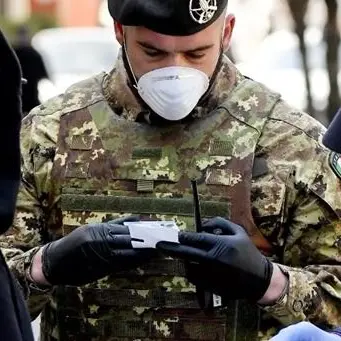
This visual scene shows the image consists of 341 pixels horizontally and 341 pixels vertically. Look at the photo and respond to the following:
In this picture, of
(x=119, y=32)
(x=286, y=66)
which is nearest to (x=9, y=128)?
(x=119, y=32)

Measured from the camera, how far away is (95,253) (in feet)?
10.9

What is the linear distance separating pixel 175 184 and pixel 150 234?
0.32 meters

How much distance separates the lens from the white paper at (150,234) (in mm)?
3285

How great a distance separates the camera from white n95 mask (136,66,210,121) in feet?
11.3

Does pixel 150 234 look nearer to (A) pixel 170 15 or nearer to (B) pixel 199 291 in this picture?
(B) pixel 199 291

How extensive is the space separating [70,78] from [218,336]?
12274mm

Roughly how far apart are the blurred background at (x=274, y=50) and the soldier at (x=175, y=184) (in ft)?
17.3

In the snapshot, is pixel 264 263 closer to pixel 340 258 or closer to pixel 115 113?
pixel 340 258

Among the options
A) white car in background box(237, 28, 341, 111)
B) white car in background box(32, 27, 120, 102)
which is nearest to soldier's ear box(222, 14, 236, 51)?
white car in background box(237, 28, 341, 111)

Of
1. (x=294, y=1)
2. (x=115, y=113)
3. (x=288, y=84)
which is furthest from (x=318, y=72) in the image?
(x=115, y=113)

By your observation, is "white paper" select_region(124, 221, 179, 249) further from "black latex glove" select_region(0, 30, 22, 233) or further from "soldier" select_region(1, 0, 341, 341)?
"black latex glove" select_region(0, 30, 22, 233)

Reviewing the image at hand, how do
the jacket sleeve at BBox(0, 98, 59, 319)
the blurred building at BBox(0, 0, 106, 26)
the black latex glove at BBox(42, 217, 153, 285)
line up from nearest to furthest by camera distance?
the black latex glove at BBox(42, 217, 153, 285), the jacket sleeve at BBox(0, 98, 59, 319), the blurred building at BBox(0, 0, 106, 26)

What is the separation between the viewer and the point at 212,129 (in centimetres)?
361

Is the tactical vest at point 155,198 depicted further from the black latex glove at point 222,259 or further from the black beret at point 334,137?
the black beret at point 334,137
